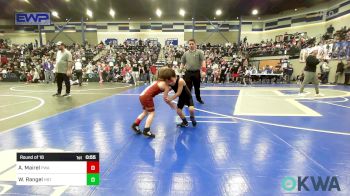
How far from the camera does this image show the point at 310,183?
7.76ft

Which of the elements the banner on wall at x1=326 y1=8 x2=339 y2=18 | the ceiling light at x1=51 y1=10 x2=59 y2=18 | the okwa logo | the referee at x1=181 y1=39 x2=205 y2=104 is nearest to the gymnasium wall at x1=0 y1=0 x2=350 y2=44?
the ceiling light at x1=51 y1=10 x2=59 y2=18

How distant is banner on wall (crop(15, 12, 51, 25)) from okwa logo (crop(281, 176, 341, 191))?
24672 mm

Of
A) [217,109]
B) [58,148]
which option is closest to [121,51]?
[217,109]

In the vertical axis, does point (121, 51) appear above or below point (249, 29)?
below

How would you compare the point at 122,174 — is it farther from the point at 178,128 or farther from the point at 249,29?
the point at 249,29

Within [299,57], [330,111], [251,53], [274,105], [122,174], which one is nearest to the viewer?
[122,174]

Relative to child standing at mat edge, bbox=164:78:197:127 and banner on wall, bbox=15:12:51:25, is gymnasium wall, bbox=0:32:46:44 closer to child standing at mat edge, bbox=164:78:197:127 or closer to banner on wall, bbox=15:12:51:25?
banner on wall, bbox=15:12:51:25

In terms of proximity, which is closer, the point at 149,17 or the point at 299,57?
the point at 299,57

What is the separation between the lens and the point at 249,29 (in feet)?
98.4

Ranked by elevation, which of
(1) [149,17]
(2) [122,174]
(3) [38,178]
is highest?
(1) [149,17]

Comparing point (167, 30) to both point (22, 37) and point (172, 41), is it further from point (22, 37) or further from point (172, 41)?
point (22, 37)

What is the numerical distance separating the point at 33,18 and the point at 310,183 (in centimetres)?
2610

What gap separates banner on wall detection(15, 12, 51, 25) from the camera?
22484 mm

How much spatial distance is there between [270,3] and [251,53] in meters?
4.56
